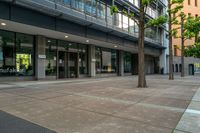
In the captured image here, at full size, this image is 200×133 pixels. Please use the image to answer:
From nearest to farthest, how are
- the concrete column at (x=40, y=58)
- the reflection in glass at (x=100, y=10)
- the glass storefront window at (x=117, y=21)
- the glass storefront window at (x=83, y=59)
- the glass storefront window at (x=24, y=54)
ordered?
the glass storefront window at (x=24, y=54) → the concrete column at (x=40, y=58) → the reflection in glass at (x=100, y=10) → the glass storefront window at (x=83, y=59) → the glass storefront window at (x=117, y=21)

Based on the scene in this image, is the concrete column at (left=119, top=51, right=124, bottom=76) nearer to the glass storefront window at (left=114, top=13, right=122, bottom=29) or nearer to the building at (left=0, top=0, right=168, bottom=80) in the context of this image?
the building at (left=0, top=0, right=168, bottom=80)

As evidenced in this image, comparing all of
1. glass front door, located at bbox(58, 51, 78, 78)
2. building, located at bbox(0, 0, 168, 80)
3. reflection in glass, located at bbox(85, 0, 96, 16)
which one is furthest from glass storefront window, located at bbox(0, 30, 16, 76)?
reflection in glass, located at bbox(85, 0, 96, 16)

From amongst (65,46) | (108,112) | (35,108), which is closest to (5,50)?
(65,46)

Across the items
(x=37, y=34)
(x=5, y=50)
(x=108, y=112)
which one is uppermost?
(x=37, y=34)

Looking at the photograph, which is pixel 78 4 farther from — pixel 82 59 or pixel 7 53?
pixel 7 53

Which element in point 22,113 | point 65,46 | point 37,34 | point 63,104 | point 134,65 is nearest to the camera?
point 22,113

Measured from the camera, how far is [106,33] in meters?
22.6

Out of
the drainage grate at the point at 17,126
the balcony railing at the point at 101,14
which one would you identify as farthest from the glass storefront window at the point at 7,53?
the drainage grate at the point at 17,126

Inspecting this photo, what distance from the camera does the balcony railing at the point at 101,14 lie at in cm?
1830

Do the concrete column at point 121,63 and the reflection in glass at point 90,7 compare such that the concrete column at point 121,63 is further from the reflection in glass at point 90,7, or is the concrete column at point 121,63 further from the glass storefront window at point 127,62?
the reflection in glass at point 90,7

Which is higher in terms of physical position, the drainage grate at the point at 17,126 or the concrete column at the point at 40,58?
the concrete column at the point at 40,58

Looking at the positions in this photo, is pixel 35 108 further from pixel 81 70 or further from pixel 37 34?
pixel 81 70

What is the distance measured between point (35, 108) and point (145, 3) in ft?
30.4

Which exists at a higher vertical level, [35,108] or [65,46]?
[65,46]
